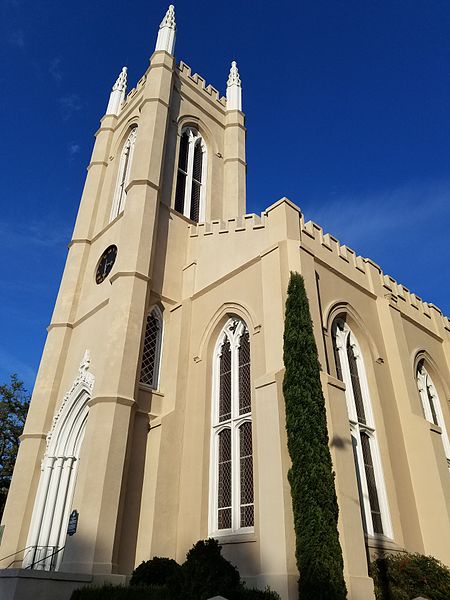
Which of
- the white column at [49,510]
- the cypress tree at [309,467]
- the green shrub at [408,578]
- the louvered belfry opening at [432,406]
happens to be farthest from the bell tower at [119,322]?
the louvered belfry opening at [432,406]

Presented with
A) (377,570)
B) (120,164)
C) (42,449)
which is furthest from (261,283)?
(120,164)

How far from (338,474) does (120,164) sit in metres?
17.3

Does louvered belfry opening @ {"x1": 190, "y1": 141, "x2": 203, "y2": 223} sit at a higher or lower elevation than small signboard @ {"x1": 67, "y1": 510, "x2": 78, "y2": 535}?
higher

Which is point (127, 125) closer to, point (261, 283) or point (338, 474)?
point (261, 283)

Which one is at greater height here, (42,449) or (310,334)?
(310,334)

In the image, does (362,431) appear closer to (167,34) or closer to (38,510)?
(38,510)

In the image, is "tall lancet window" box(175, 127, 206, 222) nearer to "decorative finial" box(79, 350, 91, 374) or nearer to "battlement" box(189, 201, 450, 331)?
"battlement" box(189, 201, 450, 331)

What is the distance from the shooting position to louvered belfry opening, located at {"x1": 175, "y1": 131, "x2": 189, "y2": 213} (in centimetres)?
1984

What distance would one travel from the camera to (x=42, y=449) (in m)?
15.4

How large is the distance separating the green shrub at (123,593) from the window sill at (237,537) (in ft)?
6.64

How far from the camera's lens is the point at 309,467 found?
927 centimetres

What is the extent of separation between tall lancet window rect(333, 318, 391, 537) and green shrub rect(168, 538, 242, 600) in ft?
15.6

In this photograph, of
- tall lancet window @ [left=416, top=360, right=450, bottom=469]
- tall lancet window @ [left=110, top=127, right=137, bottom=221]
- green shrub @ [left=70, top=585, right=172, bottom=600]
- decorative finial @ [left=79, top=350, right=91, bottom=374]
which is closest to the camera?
green shrub @ [left=70, top=585, right=172, bottom=600]

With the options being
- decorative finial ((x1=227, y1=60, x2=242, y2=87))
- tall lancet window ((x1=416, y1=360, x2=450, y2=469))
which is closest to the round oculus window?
tall lancet window ((x1=416, y1=360, x2=450, y2=469))
